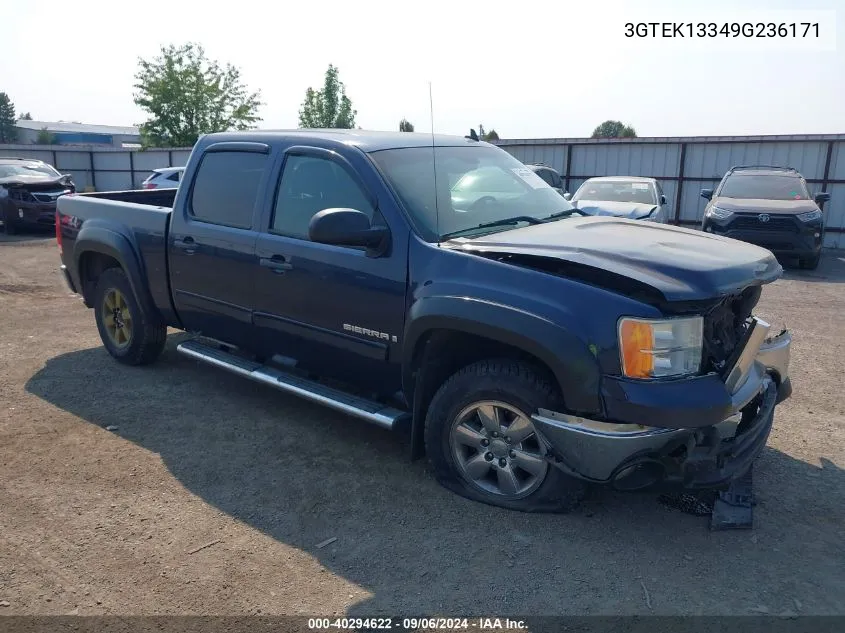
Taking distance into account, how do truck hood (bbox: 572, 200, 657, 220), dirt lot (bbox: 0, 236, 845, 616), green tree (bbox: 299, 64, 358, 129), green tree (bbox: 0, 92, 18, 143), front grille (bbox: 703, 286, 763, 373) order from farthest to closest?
1. green tree (bbox: 0, 92, 18, 143)
2. green tree (bbox: 299, 64, 358, 129)
3. truck hood (bbox: 572, 200, 657, 220)
4. front grille (bbox: 703, 286, 763, 373)
5. dirt lot (bbox: 0, 236, 845, 616)

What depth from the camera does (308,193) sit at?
4.41 meters

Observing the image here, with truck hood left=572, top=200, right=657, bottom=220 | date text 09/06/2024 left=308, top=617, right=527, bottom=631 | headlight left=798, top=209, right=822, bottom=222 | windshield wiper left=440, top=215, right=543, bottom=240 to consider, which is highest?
windshield wiper left=440, top=215, right=543, bottom=240

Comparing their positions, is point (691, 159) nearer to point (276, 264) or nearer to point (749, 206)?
point (749, 206)

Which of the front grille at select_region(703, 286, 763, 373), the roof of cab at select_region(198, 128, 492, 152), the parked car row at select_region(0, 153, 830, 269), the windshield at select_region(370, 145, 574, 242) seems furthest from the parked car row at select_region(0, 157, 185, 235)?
the front grille at select_region(703, 286, 763, 373)

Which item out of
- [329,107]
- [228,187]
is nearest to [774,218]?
[228,187]

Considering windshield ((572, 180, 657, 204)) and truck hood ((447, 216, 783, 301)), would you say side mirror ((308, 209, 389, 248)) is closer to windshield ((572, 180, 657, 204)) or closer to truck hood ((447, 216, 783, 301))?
truck hood ((447, 216, 783, 301))

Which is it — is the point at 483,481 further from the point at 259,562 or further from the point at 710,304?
the point at 710,304

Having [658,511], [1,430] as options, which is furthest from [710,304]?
[1,430]

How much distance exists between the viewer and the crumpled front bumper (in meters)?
3.12

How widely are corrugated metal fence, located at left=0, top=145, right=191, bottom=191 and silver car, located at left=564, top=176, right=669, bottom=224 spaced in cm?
1972

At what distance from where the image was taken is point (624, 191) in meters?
12.4

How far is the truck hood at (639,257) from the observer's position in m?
3.12

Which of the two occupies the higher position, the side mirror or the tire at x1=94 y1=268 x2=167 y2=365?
the side mirror

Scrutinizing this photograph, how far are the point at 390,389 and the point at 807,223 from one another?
33.1 feet
